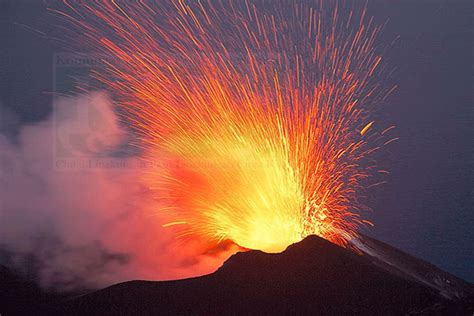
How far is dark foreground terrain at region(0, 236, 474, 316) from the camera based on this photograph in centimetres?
554

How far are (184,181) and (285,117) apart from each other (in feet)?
6.18

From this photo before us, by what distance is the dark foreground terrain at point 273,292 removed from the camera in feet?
18.2

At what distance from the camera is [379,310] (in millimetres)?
5727

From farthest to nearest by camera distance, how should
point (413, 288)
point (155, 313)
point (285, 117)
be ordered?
point (285, 117) < point (413, 288) < point (155, 313)

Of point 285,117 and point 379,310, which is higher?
point 285,117

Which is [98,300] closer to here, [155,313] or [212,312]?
[155,313]

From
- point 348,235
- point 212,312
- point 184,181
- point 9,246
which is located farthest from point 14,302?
point 348,235

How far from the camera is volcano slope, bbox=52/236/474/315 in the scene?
18.2 ft

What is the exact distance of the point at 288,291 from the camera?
5.75m

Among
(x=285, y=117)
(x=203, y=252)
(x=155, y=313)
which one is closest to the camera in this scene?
(x=155, y=313)

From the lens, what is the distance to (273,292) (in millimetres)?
5730

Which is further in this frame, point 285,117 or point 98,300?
point 285,117

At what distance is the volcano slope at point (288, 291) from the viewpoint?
554 centimetres

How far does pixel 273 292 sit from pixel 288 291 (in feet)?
0.58
